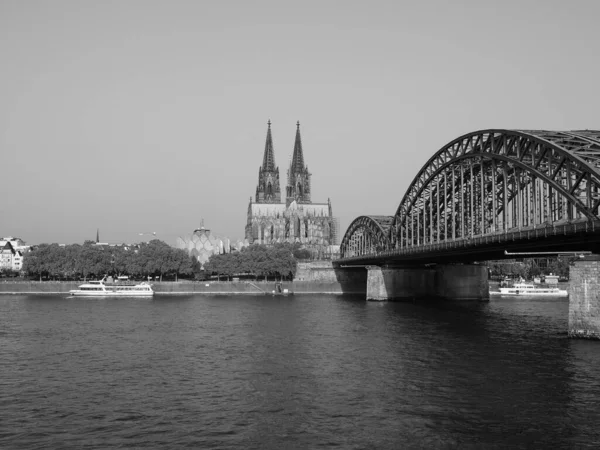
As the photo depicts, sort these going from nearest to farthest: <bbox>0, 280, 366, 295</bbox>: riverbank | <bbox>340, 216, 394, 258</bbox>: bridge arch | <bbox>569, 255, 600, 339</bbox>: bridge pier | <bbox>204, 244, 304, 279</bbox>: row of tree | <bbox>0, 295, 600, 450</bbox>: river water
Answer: <bbox>0, 295, 600, 450</bbox>: river water → <bbox>569, 255, 600, 339</bbox>: bridge pier → <bbox>340, 216, 394, 258</bbox>: bridge arch → <bbox>0, 280, 366, 295</bbox>: riverbank → <bbox>204, 244, 304, 279</bbox>: row of tree

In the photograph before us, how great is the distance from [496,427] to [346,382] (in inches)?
517

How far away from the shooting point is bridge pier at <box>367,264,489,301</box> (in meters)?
134

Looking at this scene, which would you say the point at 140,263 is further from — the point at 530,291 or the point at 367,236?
the point at 530,291

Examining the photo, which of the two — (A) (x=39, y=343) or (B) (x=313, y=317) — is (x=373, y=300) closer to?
(B) (x=313, y=317)

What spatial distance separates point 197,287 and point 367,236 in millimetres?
48492

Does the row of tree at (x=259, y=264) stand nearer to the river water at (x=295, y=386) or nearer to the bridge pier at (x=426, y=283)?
the bridge pier at (x=426, y=283)

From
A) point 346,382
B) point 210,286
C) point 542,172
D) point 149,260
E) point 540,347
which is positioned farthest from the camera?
point 149,260

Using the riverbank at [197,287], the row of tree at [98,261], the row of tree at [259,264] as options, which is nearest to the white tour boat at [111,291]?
the riverbank at [197,287]

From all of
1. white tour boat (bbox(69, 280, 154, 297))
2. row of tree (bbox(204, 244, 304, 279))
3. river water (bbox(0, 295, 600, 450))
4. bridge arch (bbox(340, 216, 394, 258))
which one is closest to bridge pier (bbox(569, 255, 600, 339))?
river water (bbox(0, 295, 600, 450))

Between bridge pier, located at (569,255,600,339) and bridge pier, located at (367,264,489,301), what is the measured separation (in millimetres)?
69918

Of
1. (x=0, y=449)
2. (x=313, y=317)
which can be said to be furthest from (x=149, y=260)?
(x=0, y=449)

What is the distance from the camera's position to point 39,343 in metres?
62.0

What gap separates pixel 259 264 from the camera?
18100 cm

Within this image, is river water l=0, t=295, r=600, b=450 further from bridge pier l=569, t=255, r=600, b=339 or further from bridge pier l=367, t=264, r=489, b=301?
bridge pier l=367, t=264, r=489, b=301
